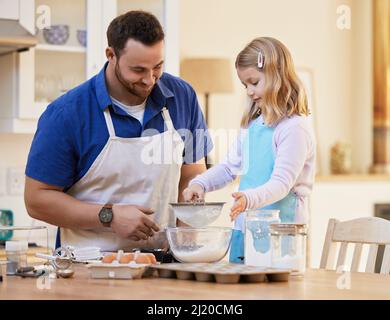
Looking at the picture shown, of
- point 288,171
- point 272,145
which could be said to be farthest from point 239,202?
point 272,145

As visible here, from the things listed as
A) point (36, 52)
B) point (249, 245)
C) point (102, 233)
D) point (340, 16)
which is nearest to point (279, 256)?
point (249, 245)

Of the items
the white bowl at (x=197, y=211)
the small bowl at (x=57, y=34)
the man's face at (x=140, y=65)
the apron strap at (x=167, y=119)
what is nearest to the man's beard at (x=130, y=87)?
the man's face at (x=140, y=65)

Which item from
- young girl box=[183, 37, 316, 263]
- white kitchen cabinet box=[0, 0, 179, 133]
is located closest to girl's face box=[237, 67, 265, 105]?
young girl box=[183, 37, 316, 263]

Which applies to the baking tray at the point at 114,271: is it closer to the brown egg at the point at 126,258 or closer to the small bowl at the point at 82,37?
the brown egg at the point at 126,258

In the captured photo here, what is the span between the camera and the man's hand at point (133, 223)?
230cm

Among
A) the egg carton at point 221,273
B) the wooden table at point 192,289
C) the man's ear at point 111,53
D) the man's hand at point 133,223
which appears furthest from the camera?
the man's ear at point 111,53

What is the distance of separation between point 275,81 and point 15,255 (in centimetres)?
92

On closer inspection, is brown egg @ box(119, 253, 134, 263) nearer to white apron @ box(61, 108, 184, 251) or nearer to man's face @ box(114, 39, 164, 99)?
white apron @ box(61, 108, 184, 251)

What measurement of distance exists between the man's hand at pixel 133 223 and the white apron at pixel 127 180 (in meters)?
0.14

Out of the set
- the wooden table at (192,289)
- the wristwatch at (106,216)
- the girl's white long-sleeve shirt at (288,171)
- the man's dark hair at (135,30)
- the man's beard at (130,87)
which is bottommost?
the wooden table at (192,289)

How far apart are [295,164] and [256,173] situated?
0.19 meters

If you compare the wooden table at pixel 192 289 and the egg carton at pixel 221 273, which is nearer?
the wooden table at pixel 192 289

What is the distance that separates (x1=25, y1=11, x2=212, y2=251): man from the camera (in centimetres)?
245
